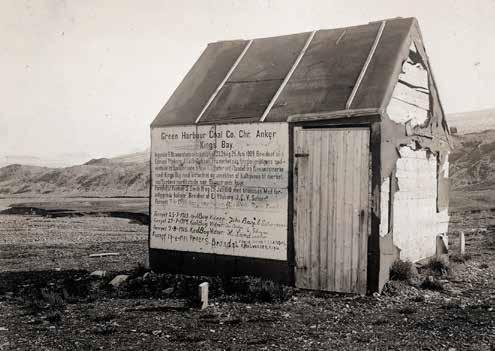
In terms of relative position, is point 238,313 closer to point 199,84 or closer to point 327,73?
point 327,73

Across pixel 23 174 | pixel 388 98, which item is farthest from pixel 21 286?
pixel 23 174

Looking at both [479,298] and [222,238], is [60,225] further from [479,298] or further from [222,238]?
[479,298]

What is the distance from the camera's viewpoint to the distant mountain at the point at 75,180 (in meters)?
65.1

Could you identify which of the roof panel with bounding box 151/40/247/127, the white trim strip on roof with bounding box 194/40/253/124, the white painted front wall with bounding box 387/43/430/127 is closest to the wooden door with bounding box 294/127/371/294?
the white painted front wall with bounding box 387/43/430/127

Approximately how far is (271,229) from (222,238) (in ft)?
3.57

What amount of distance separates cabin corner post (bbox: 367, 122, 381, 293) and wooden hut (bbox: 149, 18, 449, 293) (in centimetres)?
2

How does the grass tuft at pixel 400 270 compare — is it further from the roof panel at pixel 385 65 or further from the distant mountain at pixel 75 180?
the distant mountain at pixel 75 180

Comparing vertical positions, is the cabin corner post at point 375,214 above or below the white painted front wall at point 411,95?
below

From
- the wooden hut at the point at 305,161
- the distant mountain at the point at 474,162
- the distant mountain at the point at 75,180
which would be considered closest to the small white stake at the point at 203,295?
the wooden hut at the point at 305,161

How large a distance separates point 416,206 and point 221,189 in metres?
4.07

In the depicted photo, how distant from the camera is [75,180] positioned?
72.3m

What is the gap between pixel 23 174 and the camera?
79750 millimetres

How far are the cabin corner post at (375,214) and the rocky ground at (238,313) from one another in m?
0.35

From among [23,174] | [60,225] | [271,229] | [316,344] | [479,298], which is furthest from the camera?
[23,174]
